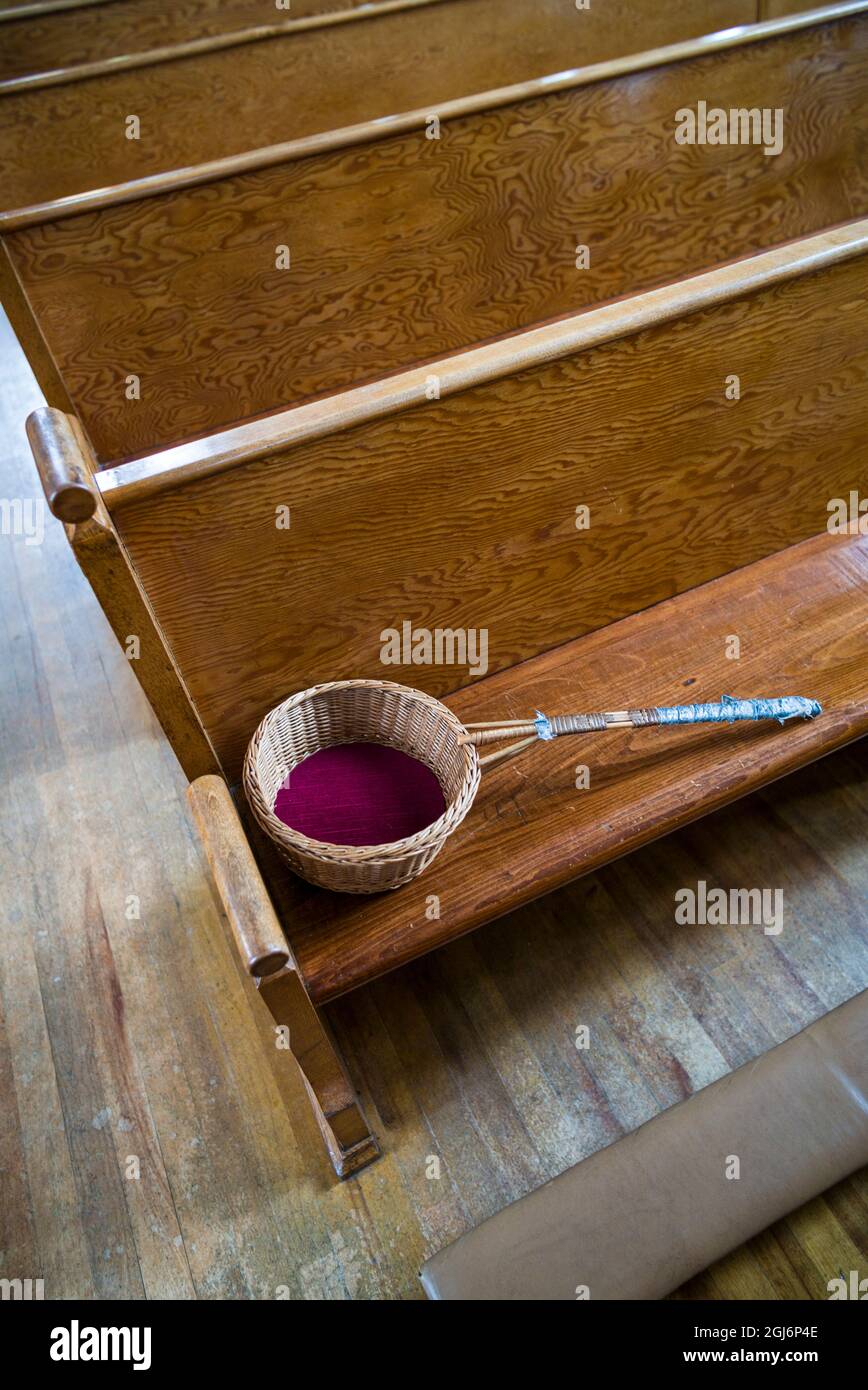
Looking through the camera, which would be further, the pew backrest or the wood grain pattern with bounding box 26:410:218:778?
the pew backrest

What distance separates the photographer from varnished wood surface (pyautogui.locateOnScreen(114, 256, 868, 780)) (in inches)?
54.9

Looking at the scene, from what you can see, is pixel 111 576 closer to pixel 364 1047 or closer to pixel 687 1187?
pixel 364 1047

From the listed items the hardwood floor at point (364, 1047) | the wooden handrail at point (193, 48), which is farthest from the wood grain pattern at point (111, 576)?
the wooden handrail at point (193, 48)

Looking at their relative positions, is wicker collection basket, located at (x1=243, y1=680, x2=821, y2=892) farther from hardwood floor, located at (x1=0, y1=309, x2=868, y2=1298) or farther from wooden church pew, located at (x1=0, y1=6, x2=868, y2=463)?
wooden church pew, located at (x1=0, y1=6, x2=868, y2=463)

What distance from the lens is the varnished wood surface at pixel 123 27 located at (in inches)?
118

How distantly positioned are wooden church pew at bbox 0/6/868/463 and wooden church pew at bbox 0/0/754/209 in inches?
34.8

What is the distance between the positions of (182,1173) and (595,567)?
1.21m

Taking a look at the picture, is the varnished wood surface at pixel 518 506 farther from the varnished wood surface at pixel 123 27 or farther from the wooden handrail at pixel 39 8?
the wooden handrail at pixel 39 8

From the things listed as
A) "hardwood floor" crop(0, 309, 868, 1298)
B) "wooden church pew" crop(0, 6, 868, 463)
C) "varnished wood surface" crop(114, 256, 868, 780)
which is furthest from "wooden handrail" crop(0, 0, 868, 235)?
"hardwood floor" crop(0, 309, 868, 1298)

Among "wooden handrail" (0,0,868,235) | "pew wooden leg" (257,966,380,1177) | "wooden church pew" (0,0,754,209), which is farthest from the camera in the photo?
"wooden church pew" (0,0,754,209)

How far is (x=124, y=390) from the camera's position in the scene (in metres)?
2.14

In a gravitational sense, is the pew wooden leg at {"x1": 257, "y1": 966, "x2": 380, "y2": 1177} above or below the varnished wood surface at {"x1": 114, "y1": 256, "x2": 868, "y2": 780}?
below

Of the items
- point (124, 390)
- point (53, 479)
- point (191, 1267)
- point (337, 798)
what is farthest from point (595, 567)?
point (191, 1267)

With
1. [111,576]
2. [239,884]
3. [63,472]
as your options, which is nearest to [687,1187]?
[239,884]
